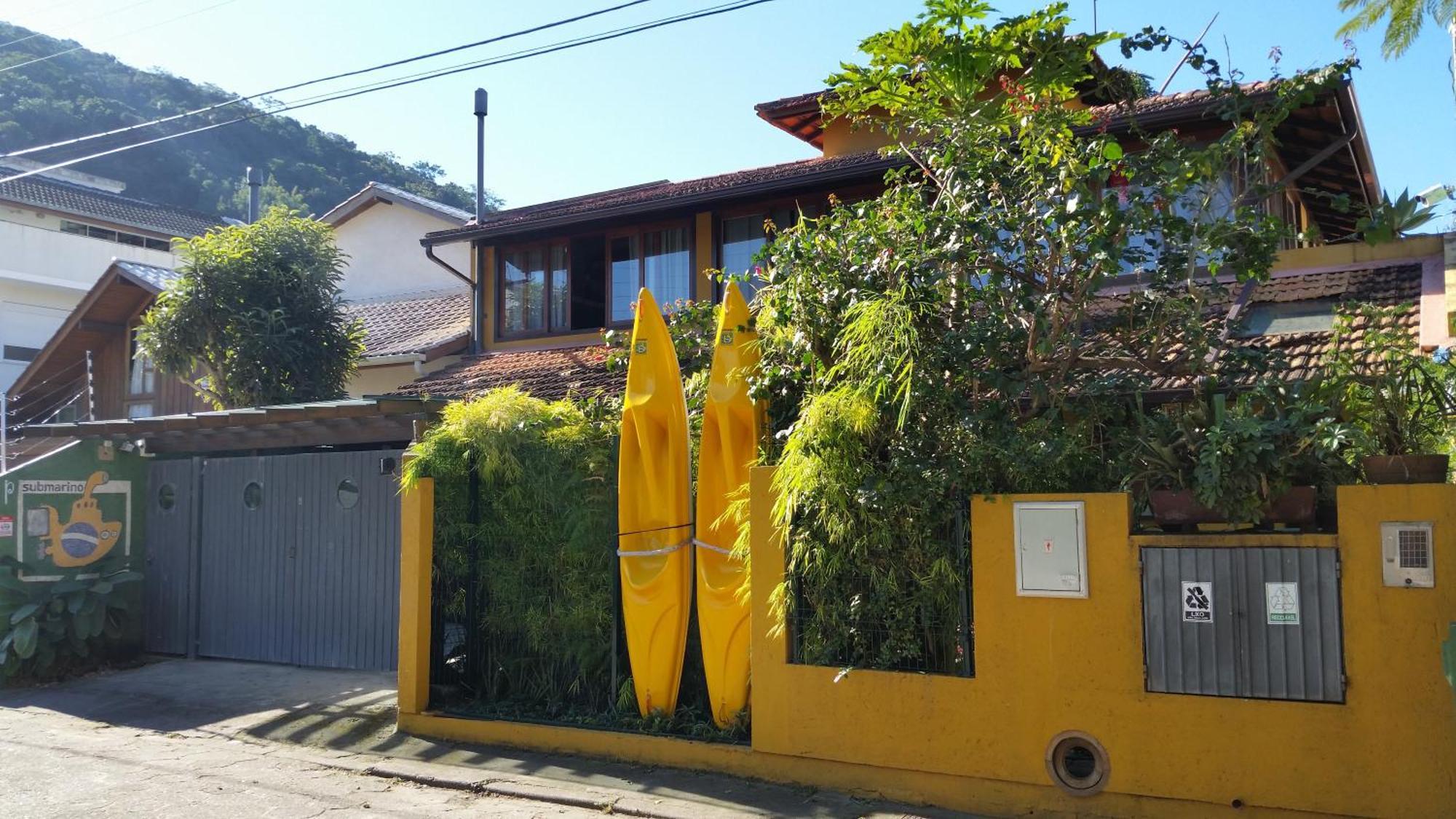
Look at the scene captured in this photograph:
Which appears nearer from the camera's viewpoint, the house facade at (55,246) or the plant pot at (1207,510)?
the plant pot at (1207,510)

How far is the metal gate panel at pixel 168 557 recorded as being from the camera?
1265 cm

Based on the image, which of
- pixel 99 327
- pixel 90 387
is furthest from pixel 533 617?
pixel 99 327

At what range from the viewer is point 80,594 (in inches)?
463

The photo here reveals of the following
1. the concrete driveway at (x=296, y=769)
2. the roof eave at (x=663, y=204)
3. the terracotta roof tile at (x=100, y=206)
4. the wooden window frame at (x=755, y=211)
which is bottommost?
the concrete driveway at (x=296, y=769)

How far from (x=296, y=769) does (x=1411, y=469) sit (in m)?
7.50

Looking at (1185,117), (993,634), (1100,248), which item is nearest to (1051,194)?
(1100,248)

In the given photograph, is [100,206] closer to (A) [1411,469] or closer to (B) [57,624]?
(B) [57,624]

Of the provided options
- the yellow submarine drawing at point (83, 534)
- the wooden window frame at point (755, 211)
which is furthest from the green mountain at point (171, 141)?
the yellow submarine drawing at point (83, 534)

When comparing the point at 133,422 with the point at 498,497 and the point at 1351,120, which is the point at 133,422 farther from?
the point at 1351,120

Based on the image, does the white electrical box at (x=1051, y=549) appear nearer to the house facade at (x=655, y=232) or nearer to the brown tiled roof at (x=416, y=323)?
the house facade at (x=655, y=232)

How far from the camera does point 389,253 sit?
23.2 meters

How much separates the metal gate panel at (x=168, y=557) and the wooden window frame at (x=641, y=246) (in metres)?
5.54

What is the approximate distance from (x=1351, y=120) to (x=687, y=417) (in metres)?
7.68

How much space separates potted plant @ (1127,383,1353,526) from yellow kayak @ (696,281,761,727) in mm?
2667
